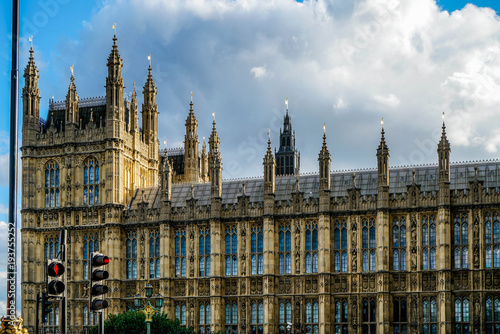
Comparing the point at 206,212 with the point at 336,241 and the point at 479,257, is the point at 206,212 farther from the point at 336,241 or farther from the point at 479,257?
the point at 479,257

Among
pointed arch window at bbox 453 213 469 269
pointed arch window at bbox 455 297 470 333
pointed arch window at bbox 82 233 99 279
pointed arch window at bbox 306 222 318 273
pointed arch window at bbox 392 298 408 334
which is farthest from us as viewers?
pointed arch window at bbox 82 233 99 279

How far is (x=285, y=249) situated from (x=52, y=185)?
78.6 feet

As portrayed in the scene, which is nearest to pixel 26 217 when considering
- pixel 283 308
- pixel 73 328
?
pixel 73 328

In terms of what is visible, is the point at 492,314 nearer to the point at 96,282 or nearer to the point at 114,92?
the point at 114,92

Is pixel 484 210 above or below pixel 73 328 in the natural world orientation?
above

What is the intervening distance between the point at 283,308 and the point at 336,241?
24.7 feet

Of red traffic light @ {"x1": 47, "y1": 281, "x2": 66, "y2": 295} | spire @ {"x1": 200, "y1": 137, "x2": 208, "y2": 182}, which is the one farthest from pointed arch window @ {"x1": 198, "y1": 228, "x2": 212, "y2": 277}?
red traffic light @ {"x1": 47, "y1": 281, "x2": 66, "y2": 295}

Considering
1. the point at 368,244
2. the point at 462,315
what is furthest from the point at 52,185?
the point at 462,315

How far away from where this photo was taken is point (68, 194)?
8588 centimetres

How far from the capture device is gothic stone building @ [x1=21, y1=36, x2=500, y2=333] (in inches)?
2931

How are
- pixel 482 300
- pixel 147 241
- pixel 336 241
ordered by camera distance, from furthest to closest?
pixel 147 241 → pixel 336 241 → pixel 482 300

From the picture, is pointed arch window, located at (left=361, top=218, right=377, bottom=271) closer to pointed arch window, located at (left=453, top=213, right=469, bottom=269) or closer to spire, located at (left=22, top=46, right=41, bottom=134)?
pointed arch window, located at (left=453, top=213, right=469, bottom=269)

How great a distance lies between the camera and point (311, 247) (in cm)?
7856

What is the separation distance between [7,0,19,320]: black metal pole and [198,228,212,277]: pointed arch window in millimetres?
50250
